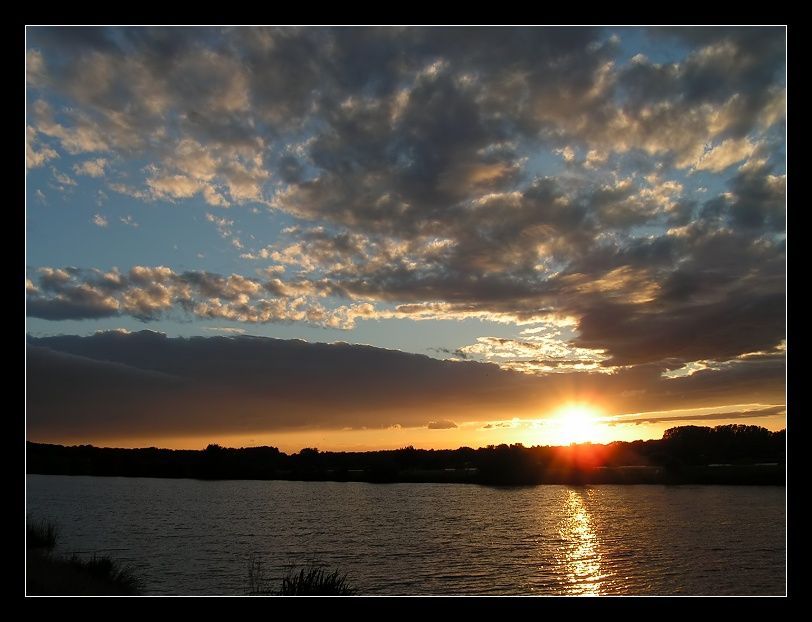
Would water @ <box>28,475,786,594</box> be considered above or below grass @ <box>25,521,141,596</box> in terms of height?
below

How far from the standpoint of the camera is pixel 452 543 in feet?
236

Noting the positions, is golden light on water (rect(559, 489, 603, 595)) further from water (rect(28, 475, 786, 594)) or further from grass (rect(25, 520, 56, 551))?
grass (rect(25, 520, 56, 551))

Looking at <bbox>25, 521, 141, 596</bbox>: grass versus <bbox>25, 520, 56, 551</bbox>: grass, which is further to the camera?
<bbox>25, 520, 56, 551</bbox>: grass

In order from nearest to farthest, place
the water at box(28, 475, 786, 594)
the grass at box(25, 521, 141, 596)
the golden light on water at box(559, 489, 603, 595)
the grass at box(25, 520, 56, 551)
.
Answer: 1. the grass at box(25, 521, 141, 596)
2. the water at box(28, 475, 786, 594)
3. the golden light on water at box(559, 489, 603, 595)
4. the grass at box(25, 520, 56, 551)

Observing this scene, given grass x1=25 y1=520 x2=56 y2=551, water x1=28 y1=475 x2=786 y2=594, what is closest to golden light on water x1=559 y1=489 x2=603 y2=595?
water x1=28 y1=475 x2=786 y2=594

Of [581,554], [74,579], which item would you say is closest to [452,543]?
[581,554]

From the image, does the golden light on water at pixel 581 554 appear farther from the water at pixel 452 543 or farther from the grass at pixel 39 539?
the grass at pixel 39 539

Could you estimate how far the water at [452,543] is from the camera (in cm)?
4994

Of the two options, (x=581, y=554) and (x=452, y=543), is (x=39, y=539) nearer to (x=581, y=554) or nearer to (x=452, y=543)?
(x=452, y=543)

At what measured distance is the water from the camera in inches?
1966
